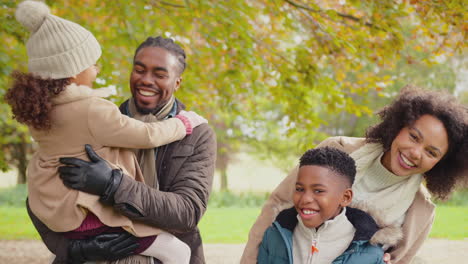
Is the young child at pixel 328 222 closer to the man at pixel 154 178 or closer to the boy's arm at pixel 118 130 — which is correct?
the man at pixel 154 178

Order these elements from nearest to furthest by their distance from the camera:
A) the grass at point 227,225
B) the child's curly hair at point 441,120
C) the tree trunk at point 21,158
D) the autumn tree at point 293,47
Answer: the child's curly hair at point 441,120
the autumn tree at point 293,47
the grass at point 227,225
the tree trunk at point 21,158

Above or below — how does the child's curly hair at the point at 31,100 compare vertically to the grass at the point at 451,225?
above

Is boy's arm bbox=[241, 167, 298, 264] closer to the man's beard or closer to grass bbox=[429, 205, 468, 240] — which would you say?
the man's beard

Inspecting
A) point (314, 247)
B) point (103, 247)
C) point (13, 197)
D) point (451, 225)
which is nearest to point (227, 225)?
point (451, 225)

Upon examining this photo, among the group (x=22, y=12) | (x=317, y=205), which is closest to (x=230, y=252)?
(x=317, y=205)

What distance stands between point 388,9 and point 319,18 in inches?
24.9

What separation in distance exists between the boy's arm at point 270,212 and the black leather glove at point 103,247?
2.50 feet

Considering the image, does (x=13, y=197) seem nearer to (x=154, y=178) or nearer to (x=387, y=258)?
(x=154, y=178)

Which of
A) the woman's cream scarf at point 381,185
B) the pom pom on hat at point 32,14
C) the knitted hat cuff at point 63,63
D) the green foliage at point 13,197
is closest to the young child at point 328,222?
the woman's cream scarf at point 381,185

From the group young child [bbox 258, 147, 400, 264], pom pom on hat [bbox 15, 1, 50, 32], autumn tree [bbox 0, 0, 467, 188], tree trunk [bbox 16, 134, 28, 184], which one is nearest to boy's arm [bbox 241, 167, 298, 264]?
young child [bbox 258, 147, 400, 264]

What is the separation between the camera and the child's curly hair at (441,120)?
2.40 m

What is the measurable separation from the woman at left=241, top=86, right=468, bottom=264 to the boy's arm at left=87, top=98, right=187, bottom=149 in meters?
0.89

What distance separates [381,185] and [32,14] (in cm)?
184

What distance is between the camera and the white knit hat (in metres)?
2.11
